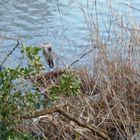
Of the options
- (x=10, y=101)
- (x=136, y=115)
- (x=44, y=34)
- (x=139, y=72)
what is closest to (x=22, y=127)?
(x=10, y=101)

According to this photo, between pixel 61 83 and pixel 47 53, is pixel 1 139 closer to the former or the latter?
pixel 61 83

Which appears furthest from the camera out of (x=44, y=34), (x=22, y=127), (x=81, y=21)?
(x=81, y=21)

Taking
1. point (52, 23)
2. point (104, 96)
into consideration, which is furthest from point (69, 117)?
point (52, 23)

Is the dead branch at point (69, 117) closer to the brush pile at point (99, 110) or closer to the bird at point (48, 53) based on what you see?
the brush pile at point (99, 110)

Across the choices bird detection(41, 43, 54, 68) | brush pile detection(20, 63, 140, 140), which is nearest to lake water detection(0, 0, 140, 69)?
bird detection(41, 43, 54, 68)

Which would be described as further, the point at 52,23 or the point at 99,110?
the point at 52,23

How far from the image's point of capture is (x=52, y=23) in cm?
642

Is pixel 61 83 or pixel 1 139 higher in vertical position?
pixel 61 83

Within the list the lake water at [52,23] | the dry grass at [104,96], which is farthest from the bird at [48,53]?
the lake water at [52,23]

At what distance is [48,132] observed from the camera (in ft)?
10.8

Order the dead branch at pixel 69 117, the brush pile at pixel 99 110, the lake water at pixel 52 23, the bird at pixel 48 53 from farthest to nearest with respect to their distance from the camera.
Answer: the lake water at pixel 52 23 → the bird at pixel 48 53 → the brush pile at pixel 99 110 → the dead branch at pixel 69 117

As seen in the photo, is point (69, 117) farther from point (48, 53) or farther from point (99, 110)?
point (48, 53)

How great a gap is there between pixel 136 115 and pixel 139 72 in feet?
1.24

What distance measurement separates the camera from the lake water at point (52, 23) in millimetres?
5164
